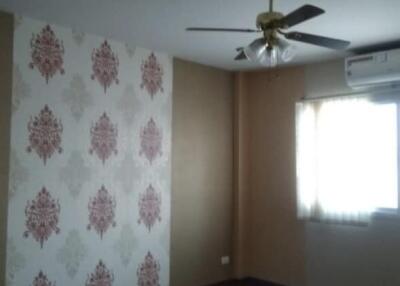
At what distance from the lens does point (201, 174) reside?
4746mm

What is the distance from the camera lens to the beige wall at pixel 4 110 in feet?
10.3

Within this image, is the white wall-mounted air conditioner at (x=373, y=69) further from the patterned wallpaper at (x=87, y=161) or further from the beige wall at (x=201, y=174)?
the patterned wallpaper at (x=87, y=161)

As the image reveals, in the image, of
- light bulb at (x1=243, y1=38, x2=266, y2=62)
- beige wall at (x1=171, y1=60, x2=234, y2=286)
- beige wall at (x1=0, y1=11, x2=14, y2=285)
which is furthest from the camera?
beige wall at (x1=171, y1=60, x2=234, y2=286)

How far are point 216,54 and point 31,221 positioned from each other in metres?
2.41

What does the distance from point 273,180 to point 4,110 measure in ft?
9.89

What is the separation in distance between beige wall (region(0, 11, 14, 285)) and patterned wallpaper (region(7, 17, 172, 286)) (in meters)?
0.05

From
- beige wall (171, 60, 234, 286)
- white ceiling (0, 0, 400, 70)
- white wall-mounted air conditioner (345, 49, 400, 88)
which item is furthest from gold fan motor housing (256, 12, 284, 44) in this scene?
beige wall (171, 60, 234, 286)

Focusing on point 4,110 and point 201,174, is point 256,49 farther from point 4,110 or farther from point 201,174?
point 201,174

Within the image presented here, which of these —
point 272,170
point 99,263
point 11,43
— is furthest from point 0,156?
point 272,170

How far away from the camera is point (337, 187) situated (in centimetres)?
425

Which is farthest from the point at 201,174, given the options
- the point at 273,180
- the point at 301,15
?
the point at 301,15

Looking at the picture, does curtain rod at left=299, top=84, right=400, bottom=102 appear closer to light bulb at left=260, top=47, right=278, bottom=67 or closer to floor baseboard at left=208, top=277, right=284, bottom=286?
light bulb at left=260, top=47, right=278, bottom=67

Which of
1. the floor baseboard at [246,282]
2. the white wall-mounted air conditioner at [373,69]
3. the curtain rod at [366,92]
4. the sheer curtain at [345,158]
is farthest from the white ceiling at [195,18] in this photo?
the floor baseboard at [246,282]

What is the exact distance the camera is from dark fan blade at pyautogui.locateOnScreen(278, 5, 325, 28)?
2061 mm
